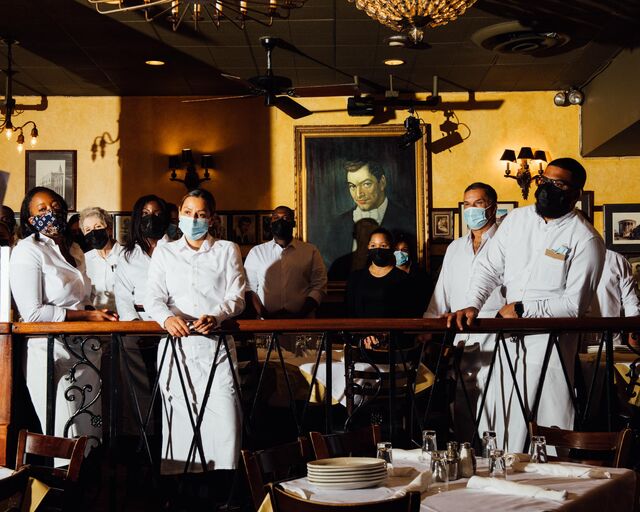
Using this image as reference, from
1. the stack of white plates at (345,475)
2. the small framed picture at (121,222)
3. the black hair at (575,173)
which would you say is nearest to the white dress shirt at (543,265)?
the black hair at (575,173)

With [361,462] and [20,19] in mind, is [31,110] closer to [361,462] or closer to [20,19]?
[20,19]

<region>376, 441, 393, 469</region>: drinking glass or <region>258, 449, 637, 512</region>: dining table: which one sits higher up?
<region>376, 441, 393, 469</region>: drinking glass

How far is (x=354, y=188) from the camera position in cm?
1018

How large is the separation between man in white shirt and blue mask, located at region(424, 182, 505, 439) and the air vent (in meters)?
2.93

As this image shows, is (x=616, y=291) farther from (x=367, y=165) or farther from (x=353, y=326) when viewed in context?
(x=367, y=165)

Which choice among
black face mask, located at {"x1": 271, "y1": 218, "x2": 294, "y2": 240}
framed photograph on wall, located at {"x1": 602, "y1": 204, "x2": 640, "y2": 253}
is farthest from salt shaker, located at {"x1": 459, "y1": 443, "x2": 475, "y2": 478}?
framed photograph on wall, located at {"x1": 602, "y1": 204, "x2": 640, "y2": 253}

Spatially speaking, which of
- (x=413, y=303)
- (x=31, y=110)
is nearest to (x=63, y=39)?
(x=31, y=110)

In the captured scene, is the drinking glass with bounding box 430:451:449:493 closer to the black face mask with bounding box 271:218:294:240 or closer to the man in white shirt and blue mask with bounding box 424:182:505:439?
the man in white shirt and blue mask with bounding box 424:182:505:439

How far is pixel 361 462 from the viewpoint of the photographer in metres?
2.96

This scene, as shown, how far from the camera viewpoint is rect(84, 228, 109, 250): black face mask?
20.3 feet

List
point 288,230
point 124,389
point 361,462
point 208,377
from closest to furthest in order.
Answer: point 361,462, point 208,377, point 124,389, point 288,230

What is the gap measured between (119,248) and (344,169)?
436 centimetres

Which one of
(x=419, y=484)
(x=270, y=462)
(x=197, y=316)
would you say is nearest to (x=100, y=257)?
(x=197, y=316)

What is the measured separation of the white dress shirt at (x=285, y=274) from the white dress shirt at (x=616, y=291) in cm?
239
